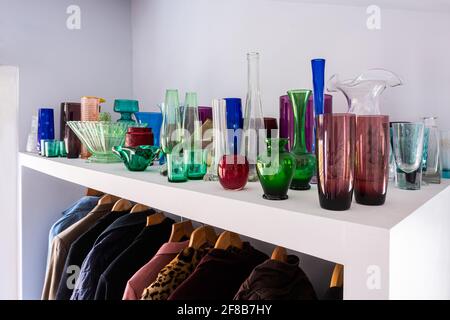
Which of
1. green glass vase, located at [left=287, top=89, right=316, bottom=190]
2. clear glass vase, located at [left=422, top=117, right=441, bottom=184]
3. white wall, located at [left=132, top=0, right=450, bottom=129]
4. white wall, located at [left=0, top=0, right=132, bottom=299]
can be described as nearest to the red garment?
green glass vase, located at [left=287, top=89, right=316, bottom=190]

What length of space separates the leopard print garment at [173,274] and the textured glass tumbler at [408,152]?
0.51 metres

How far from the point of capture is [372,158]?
60 centimetres

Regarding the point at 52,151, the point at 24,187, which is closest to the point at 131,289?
the point at 52,151

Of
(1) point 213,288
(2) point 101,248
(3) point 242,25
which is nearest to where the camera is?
(1) point 213,288

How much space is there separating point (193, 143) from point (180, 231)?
0.31 meters

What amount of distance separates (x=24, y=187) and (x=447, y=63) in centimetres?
186

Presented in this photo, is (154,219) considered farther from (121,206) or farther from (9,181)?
(9,181)

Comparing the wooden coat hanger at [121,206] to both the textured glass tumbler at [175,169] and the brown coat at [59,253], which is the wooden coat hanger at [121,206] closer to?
the brown coat at [59,253]

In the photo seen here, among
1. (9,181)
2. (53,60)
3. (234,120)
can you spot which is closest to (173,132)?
(234,120)

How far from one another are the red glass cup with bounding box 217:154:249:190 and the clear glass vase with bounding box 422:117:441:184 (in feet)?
1.32

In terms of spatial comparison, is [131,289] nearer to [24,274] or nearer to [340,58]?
[340,58]

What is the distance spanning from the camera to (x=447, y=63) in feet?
2.78

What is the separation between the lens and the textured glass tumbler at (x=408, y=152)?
0.69 m

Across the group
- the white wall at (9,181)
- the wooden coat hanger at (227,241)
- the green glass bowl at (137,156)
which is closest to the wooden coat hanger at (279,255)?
the wooden coat hanger at (227,241)
